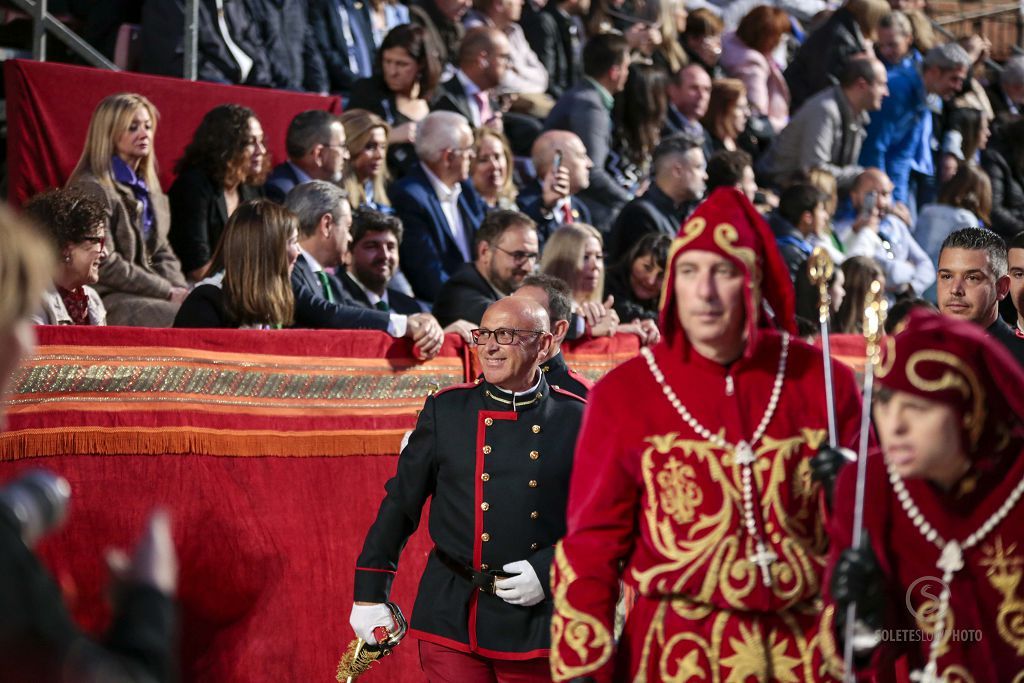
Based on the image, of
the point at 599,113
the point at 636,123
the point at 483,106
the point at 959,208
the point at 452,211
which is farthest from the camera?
the point at 959,208

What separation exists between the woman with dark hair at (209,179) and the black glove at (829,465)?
4973 mm

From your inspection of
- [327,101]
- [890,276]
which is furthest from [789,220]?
[327,101]

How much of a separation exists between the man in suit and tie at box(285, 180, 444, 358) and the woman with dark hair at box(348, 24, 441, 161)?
7.40ft

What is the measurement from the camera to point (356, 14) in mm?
10773

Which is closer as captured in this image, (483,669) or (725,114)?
(483,669)

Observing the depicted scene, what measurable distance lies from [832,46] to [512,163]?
17.6ft

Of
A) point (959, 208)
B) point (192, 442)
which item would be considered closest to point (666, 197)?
point (959, 208)

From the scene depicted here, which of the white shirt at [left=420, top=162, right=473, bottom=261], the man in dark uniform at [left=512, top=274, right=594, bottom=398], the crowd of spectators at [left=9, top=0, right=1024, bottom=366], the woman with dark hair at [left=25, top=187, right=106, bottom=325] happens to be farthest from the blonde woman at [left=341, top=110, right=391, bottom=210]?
the man in dark uniform at [left=512, top=274, right=594, bottom=398]

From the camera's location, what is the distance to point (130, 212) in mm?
7441

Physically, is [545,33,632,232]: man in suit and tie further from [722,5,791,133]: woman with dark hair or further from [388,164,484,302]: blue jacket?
[722,5,791,133]: woman with dark hair

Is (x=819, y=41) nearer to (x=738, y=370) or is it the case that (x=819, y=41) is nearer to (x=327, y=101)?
(x=327, y=101)

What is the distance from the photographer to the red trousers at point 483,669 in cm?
507

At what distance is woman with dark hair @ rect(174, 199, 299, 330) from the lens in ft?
21.1

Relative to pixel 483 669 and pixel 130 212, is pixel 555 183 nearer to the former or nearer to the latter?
pixel 130 212
